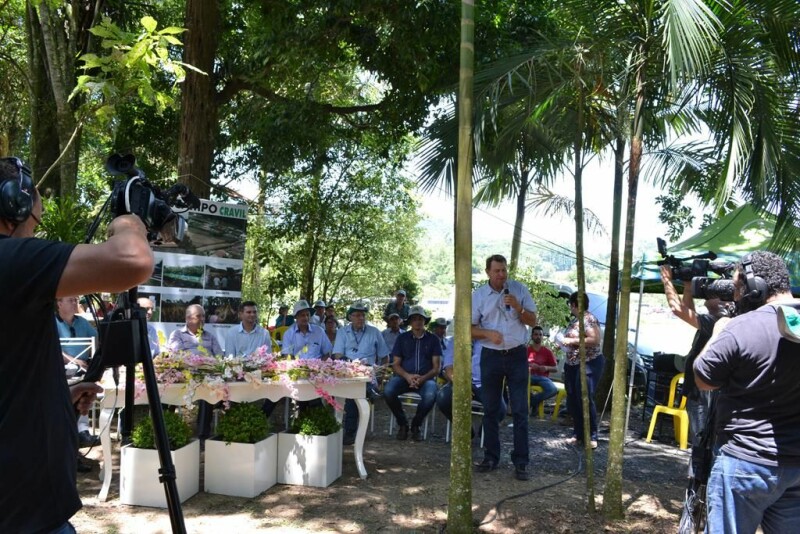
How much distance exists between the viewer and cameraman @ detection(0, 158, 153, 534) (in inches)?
62.0

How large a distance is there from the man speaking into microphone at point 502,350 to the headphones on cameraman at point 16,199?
4816 millimetres

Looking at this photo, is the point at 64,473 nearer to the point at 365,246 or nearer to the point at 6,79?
the point at 6,79

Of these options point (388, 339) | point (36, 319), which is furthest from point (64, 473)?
point (388, 339)

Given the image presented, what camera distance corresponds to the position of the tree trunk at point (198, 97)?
867cm

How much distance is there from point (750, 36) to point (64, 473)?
5432 mm

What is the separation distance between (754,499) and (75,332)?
660 cm

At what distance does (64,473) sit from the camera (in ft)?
5.80

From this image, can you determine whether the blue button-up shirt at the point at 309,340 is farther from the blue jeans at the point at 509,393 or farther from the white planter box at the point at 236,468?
the white planter box at the point at 236,468

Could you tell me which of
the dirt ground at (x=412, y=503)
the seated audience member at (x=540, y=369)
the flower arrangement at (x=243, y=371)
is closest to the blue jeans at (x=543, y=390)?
the seated audience member at (x=540, y=369)

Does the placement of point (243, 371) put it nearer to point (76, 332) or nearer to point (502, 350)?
point (502, 350)

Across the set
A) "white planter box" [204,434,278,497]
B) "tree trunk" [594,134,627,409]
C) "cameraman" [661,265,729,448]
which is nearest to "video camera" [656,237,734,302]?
"cameraman" [661,265,729,448]

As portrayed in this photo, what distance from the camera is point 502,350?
6320mm

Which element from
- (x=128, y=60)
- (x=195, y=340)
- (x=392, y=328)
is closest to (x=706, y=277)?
(x=128, y=60)

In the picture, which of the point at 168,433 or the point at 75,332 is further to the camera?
the point at 75,332
